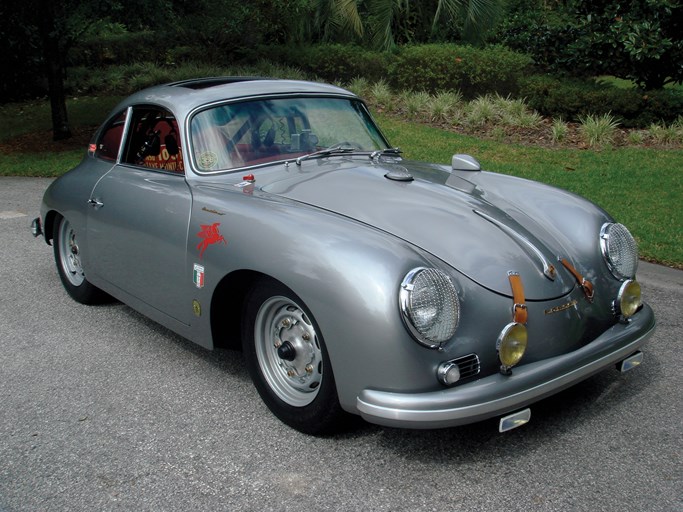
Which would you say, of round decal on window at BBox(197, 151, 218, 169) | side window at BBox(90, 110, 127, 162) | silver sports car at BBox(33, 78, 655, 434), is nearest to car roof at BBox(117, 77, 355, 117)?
silver sports car at BBox(33, 78, 655, 434)

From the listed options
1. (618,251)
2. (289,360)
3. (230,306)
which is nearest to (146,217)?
(230,306)

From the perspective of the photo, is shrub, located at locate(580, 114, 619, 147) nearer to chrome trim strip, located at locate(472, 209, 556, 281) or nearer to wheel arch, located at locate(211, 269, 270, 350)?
chrome trim strip, located at locate(472, 209, 556, 281)

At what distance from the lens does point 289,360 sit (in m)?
3.47

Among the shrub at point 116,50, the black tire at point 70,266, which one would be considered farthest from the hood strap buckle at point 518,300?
the shrub at point 116,50

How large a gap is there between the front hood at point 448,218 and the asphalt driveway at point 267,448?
74cm

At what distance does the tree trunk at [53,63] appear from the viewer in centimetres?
1241

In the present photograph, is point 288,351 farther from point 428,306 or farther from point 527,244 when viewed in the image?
point 527,244

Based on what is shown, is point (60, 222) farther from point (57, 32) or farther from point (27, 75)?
point (27, 75)

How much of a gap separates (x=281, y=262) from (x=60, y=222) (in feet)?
9.41

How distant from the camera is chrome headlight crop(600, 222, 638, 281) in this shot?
3.76m

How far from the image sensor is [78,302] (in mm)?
5492

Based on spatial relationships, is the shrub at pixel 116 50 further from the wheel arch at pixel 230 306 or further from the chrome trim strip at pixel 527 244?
the chrome trim strip at pixel 527 244

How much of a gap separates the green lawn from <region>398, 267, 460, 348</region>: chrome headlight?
13.7 ft

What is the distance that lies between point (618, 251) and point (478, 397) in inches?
55.1
